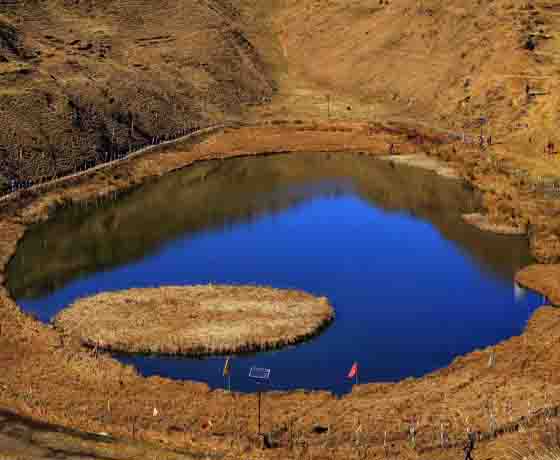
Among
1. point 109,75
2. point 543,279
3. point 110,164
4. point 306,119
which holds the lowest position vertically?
point 543,279

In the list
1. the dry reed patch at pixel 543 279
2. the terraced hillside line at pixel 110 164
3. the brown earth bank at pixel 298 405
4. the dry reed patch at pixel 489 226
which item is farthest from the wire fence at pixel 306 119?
the dry reed patch at pixel 543 279

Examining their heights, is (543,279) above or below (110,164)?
below

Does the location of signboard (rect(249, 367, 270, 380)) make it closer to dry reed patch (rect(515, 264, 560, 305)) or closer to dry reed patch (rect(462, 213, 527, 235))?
dry reed patch (rect(515, 264, 560, 305))

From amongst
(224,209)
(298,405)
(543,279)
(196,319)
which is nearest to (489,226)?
(543,279)

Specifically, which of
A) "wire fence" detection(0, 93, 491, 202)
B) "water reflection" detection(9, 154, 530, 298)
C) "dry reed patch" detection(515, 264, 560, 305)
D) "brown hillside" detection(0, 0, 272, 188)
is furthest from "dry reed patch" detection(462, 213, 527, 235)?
"brown hillside" detection(0, 0, 272, 188)

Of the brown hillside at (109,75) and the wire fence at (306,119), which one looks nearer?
the wire fence at (306,119)

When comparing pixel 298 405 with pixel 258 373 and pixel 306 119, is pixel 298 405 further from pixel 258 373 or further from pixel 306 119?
pixel 306 119

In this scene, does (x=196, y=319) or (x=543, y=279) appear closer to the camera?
(x=196, y=319)

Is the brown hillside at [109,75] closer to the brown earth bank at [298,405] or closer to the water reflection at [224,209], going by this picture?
the water reflection at [224,209]
